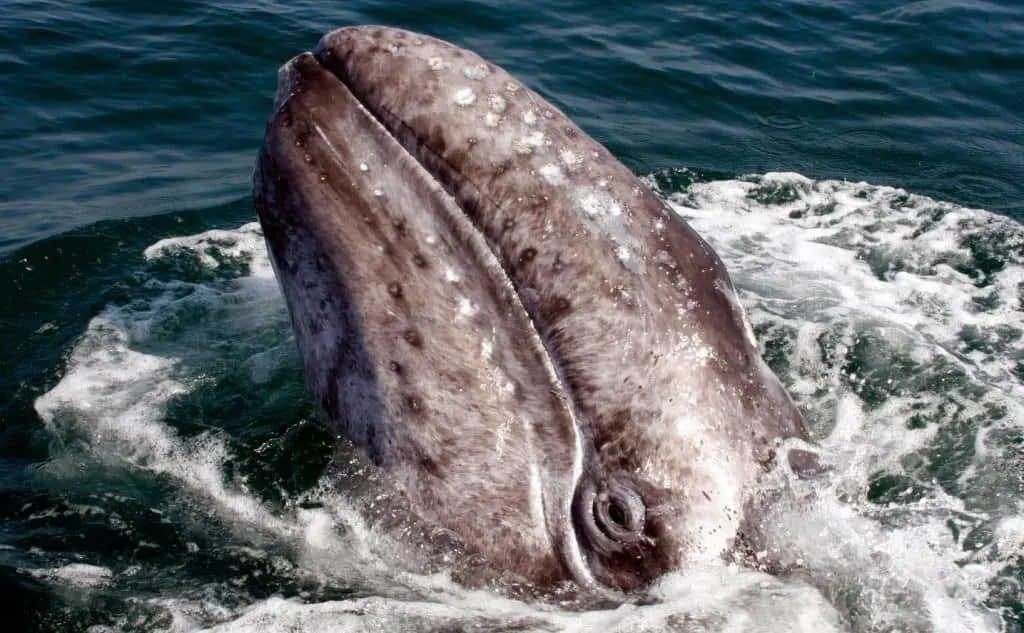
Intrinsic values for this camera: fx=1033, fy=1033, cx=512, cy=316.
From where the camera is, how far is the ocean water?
4723 millimetres

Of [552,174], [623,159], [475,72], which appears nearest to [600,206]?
[552,174]

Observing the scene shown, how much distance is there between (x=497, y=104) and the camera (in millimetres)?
4980

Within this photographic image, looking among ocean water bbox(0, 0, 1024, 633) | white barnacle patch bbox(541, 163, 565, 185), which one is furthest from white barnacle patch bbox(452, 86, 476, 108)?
ocean water bbox(0, 0, 1024, 633)

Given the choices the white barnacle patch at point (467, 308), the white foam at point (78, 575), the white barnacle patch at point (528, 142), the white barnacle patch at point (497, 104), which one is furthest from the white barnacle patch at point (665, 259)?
the white foam at point (78, 575)

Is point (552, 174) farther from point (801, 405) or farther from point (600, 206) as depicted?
point (801, 405)

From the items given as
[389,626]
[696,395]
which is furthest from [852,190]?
[389,626]

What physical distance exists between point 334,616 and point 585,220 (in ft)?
6.94

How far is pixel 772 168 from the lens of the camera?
40.7ft

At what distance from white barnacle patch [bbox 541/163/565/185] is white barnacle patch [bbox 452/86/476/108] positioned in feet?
1.58

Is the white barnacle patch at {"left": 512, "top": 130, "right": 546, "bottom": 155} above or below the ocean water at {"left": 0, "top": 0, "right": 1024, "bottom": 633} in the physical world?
above

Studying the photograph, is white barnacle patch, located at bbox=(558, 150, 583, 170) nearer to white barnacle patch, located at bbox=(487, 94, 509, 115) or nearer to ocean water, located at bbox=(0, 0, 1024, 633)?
white barnacle patch, located at bbox=(487, 94, 509, 115)

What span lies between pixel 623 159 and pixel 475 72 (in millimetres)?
7522

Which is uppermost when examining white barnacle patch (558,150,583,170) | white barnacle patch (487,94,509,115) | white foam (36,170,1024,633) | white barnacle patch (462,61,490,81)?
white barnacle patch (462,61,490,81)

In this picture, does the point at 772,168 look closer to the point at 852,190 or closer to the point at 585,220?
the point at 852,190
